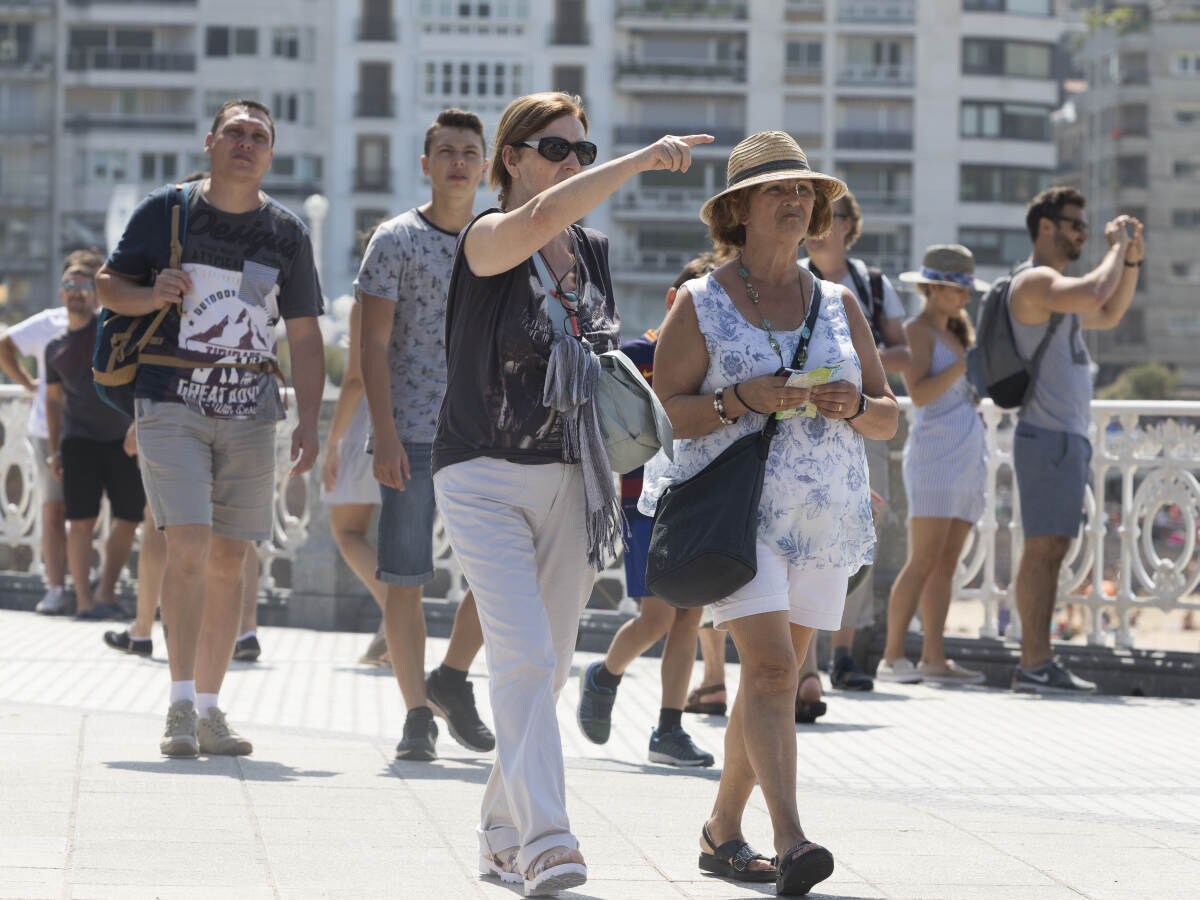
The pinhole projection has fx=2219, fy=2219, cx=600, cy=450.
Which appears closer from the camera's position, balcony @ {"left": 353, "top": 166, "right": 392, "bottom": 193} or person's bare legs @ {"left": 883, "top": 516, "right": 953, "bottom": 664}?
person's bare legs @ {"left": 883, "top": 516, "right": 953, "bottom": 664}

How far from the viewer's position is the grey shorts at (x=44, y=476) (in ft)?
45.8

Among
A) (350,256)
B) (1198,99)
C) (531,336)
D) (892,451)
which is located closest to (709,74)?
(350,256)

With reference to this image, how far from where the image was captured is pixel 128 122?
102438mm

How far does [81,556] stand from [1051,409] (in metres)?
6.06

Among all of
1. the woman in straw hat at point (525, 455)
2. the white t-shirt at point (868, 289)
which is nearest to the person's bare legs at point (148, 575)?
the white t-shirt at point (868, 289)

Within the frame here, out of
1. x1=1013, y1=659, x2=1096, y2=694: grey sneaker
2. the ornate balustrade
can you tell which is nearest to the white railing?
the ornate balustrade

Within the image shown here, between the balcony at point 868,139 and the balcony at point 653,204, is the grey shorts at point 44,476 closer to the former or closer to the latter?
the balcony at point 653,204

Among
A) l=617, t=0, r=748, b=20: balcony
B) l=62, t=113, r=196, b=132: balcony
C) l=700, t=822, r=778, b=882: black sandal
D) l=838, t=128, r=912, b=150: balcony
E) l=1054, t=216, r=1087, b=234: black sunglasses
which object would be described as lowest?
l=700, t=822, r=778, b=882: black sandal

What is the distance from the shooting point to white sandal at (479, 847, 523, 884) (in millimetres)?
5547

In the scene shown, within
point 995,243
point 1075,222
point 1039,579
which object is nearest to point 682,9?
point 995,243

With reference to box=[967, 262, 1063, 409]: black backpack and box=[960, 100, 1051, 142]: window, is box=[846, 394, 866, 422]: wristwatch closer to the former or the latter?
box=[967, 262, 1063, 409]: black backpack

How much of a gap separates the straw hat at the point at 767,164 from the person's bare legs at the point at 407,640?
2.43m

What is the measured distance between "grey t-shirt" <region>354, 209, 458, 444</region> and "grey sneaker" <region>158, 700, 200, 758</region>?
120 cm

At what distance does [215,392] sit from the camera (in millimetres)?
7590
